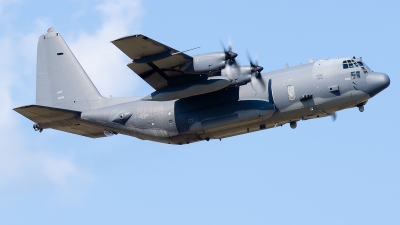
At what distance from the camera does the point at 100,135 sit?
3544 centimetres

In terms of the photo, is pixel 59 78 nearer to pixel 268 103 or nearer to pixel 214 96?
pixel 214 96

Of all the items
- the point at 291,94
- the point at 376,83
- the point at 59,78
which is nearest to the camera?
the point at 376,83

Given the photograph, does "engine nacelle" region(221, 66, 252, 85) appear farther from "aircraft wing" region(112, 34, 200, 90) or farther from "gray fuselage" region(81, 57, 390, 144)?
"aircraft wing" region(112, 34, 200, 90)

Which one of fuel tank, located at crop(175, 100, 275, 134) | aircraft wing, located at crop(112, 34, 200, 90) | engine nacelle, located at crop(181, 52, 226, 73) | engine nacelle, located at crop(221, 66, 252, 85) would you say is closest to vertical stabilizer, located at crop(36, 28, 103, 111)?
aircraft wing, located at crop(112, 34, 200, 90)

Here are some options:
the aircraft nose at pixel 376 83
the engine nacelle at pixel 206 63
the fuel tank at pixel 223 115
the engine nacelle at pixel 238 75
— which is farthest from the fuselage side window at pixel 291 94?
the engine nacelle at pixel 206 63

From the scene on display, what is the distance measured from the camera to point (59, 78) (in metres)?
35.8

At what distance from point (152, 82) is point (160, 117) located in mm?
2010

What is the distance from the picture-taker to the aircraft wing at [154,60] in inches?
1117

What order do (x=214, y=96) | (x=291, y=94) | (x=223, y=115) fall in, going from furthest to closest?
(x=214, y=96) < (x=223, y=115) < (x=291, y=94)

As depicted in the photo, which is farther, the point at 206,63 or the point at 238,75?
the point at 238,75

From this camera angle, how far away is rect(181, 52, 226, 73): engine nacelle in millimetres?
28891

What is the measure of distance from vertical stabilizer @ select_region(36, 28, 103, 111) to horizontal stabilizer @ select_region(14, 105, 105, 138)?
43.1 inches

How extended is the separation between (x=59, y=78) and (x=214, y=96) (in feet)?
28.4

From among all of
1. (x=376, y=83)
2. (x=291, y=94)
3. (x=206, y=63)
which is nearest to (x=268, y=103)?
(x=291, y=94)
